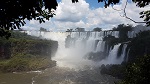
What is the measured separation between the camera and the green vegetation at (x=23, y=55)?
2345 inches

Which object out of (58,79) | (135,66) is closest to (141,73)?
(135,66)

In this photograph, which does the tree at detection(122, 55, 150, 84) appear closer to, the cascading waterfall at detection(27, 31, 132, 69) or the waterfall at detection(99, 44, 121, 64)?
the cascading waterfall at detection(27, 31, 132, 69)

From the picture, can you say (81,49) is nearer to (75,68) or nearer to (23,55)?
(23,55)

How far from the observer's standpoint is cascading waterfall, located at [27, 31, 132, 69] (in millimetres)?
66500

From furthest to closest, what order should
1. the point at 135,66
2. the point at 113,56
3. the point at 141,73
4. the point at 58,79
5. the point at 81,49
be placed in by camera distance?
the point at 81,49, the point at 113,56, the point at 58,79, the point at 135,66, the point at 141,73

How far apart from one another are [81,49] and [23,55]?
104 ft

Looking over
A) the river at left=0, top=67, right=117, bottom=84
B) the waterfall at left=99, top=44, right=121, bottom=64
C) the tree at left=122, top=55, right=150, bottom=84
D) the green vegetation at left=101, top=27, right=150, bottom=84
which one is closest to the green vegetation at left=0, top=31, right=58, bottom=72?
the river at left=0, top=67, right=117, bottom=84

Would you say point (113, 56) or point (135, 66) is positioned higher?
point (135, 66)

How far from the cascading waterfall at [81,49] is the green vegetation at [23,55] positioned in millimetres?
5372

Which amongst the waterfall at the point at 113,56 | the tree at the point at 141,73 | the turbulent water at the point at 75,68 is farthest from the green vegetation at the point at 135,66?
the waterfall at the point at 113,56

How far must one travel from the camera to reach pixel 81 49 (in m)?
95.9

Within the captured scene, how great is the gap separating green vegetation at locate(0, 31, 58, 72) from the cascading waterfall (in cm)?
537

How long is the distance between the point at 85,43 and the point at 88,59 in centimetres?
1493

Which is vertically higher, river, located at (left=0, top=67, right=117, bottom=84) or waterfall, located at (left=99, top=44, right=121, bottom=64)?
waterfall, located at (left=99, top=44, right=121, bottom=64)
